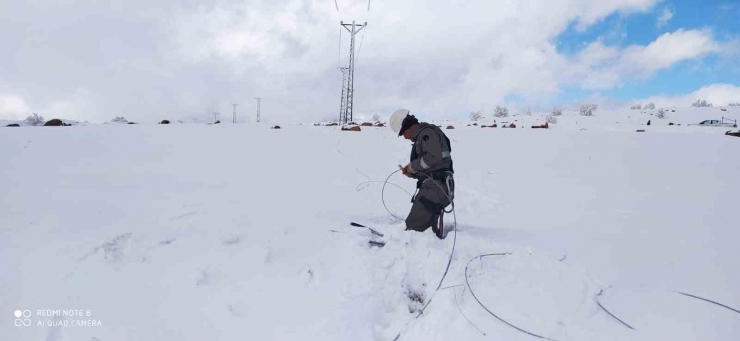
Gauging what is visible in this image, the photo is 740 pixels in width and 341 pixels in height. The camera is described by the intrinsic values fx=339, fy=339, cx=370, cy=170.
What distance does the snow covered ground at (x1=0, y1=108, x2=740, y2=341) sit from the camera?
2.64 meters

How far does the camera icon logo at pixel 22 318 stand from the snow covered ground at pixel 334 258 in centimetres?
4

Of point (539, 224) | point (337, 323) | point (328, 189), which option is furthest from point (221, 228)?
point (539, 224)

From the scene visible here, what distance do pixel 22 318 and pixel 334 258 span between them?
2473 mm

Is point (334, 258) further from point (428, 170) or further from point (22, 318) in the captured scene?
point (22, 318)

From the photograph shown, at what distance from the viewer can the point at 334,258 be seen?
3.69 metres

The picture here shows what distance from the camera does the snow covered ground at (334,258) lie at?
2637 millimetres

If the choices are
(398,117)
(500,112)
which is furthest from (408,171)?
(500,112)

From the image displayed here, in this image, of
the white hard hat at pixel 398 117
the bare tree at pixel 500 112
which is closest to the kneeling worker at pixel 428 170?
the white hard hat at pixel 398 117

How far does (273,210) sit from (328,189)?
2.20 m

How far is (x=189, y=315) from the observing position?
2.71 metres

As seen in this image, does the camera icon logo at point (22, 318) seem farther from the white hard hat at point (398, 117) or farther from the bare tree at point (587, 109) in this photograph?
the bare tree at point (587, 109)

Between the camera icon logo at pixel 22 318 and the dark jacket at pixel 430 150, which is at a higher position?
the dark jacket at pixel 430 150

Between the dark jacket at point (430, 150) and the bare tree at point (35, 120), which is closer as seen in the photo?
the dark jacket at point (430, 150)

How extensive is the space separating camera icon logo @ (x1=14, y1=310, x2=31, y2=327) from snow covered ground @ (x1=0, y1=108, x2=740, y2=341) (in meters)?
0.04
